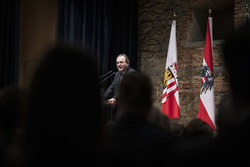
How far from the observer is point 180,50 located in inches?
182

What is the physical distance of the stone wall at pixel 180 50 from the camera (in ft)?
14.0

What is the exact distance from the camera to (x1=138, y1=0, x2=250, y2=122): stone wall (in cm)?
426

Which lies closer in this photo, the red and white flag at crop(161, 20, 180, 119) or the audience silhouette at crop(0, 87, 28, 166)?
the audience silhouette at crop(0, 87, 28, 166)

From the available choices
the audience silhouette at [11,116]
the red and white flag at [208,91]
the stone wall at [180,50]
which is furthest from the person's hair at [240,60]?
the stone wall at [180,50]

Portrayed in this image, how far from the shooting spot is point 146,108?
942 millimetres

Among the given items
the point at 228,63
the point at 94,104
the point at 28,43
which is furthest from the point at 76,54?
the point at 28,43

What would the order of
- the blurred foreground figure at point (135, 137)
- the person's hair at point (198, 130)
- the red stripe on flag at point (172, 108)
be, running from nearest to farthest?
the blurred foreground figure at point (135, 137)
the person's hair at point (198, 130)
the red stripe on flag at point (172, 108)

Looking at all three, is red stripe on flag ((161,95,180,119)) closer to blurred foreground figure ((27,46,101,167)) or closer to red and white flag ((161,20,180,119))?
red and white flag ((161,20,180,119))

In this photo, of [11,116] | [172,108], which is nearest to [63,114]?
[11,116]

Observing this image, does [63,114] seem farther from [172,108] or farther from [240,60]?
[172,108]

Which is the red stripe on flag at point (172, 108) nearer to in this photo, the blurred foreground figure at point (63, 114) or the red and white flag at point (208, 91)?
the red and white flag at point (208, 91)

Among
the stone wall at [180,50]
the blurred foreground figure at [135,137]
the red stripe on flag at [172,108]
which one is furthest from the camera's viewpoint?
the stone wall at [180,50]

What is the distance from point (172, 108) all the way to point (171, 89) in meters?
0.26

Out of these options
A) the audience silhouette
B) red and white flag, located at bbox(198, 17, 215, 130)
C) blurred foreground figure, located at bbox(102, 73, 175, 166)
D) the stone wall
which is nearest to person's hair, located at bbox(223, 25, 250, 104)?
blurred foreground figure, located at bbox(102, 73, 175, 166)
